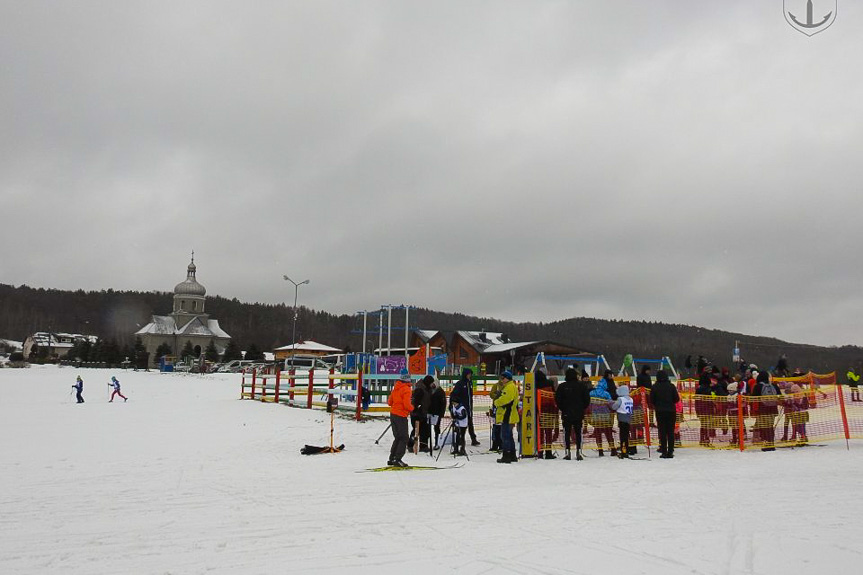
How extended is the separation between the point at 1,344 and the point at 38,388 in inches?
4707

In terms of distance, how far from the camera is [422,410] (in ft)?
43.5

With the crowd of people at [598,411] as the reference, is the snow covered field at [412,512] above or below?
below

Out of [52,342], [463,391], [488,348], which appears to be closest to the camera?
[463,391]

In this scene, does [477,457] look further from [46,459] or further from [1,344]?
[1,344]

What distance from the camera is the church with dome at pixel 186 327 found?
108188 mm

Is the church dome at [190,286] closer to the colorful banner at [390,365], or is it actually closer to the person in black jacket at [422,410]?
the colorful banner at [390,365]

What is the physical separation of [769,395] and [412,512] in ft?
31.6

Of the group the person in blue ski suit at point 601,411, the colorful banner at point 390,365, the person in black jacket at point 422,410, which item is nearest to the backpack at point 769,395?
the person in blue ski suit at point 601,411

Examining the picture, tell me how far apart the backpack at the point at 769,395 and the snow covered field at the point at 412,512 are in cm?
105

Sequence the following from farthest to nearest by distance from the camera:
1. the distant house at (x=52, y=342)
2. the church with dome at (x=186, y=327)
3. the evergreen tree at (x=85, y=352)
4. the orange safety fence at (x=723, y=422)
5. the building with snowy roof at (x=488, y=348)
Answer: the distant house at (x=52, y=342)
the church with dome at (x=186, y=327)
the evergreen tree at (x=85, y=352)
the building with snowy roof at (x=488, y=348)
the orange safety fence at (x=723, y=422)

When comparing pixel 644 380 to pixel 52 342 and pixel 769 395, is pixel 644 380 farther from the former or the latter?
pixel 52 342

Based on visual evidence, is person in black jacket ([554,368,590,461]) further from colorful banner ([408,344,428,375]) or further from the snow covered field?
colorful banner ([408,344,428,375])

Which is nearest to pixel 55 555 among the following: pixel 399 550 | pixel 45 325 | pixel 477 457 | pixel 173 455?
pixel 399 550

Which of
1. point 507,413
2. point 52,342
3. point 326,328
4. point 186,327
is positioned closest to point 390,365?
point 507,413
